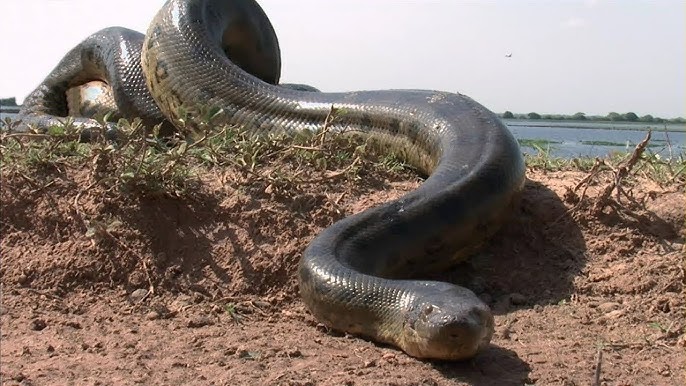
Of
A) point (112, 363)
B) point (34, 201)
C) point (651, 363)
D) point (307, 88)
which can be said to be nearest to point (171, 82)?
point (307, 88)

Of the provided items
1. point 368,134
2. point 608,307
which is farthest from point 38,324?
point 368,134

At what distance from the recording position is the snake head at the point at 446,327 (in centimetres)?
370

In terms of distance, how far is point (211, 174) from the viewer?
223 inches

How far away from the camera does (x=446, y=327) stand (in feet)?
12.1

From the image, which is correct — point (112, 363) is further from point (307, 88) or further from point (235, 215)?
point (307, 88)

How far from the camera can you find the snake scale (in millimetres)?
4121

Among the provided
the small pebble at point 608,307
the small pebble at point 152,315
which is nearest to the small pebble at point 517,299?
the small pebble at point 608,307

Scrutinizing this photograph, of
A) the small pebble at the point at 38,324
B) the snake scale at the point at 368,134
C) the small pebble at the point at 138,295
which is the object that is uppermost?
the snake scale at the point at 368,134

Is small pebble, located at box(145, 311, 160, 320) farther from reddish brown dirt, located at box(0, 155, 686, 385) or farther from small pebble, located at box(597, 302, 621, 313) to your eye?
small pebble, located at box(597, 302, 621, 313)

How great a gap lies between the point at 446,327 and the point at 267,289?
1.51m

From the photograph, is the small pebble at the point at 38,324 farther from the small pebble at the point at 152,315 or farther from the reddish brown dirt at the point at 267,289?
the small pebble at the point at 152,315

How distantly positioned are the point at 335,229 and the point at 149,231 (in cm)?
117

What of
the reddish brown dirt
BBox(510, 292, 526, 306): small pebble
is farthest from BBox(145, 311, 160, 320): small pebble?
BBox(510, 292, 526, 306): small pebble

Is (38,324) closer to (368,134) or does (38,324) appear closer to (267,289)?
(267,289)
